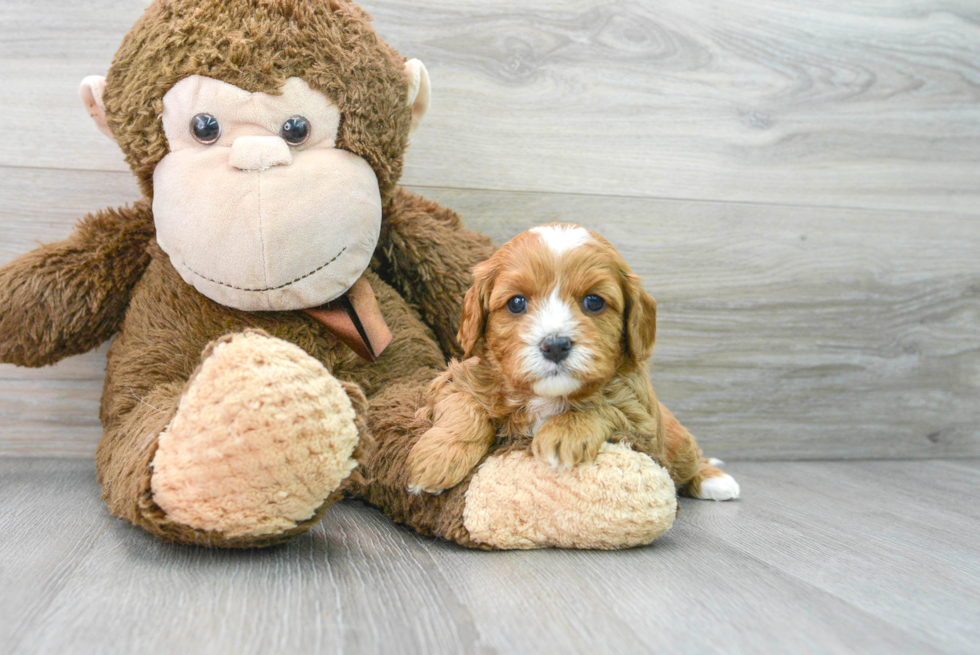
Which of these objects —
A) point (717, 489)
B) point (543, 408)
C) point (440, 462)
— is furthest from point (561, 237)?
point (717, 489)

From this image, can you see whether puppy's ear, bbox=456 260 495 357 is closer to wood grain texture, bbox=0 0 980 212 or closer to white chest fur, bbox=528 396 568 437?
white chest fur, bbox=528 396 568 437

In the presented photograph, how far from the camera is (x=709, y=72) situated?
1729 millimetres

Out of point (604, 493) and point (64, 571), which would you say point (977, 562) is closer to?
point (604, 493)

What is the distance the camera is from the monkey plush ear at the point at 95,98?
1231 mm

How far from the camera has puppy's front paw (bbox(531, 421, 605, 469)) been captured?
1005mm

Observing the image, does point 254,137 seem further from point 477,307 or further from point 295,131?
point 477,307

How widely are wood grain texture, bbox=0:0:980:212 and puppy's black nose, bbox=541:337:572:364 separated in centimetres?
79

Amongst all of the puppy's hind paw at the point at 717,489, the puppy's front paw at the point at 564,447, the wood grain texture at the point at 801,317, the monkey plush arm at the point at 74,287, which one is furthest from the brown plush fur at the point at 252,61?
the puppy's hind paw at the point at 717,489

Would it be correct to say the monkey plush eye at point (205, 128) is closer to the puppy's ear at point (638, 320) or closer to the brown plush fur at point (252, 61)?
the brown plush fur at point (252, 61)

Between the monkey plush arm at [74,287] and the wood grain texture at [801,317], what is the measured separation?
2.01 ft

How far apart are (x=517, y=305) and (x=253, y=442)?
38cm

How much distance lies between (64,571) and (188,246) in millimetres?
482

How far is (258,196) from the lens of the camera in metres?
1.10

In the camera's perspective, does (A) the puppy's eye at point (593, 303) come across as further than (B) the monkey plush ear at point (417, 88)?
No
